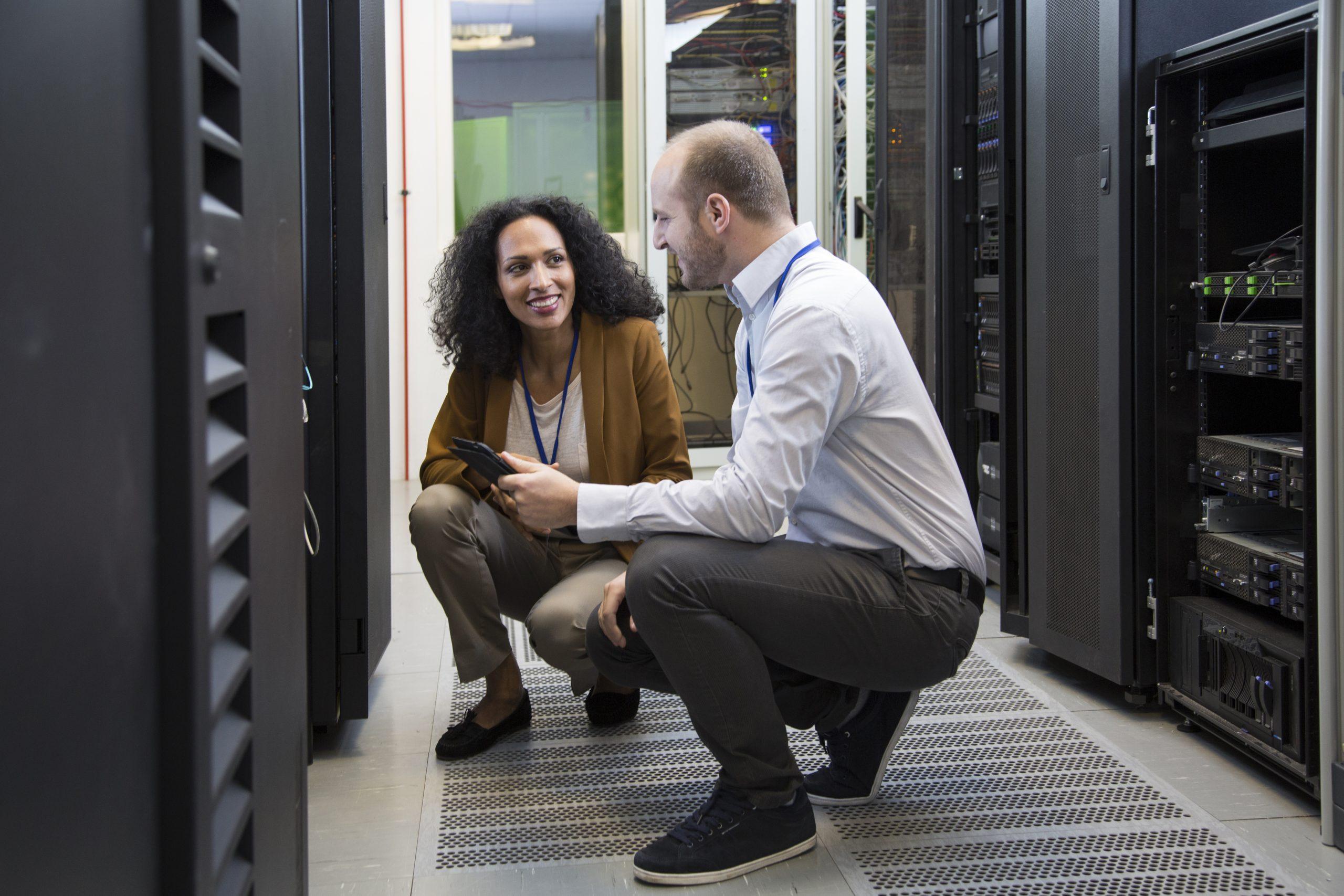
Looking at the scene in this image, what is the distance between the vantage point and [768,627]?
173cm

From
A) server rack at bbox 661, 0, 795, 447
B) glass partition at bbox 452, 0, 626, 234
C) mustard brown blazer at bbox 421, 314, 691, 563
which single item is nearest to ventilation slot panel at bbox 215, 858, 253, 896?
mustard brown blazer at bbox 421, 314, 691, 563

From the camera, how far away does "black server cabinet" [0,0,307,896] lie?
1.42 feet

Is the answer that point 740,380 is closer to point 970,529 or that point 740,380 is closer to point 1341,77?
point 970,529

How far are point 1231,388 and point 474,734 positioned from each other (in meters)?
1.60

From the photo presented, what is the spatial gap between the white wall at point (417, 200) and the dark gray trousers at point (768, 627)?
3.78m

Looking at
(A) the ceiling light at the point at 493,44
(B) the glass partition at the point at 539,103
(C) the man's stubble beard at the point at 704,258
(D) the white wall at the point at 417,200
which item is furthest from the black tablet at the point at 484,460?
(A) the ceiling light at the point at 493,44

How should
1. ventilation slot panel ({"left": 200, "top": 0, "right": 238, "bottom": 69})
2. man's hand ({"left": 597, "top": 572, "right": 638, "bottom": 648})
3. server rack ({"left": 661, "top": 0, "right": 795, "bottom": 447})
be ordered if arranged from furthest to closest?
server rack ({"left": 661, "top": 0, "right": 795, "bottom": 447}), man's hand ({"left": 597, "top": 572, "right": 638, "bottom": 648}), ventilation slot panel ({"left": 200, "top": 0, "right": 238, "bottom": 69})

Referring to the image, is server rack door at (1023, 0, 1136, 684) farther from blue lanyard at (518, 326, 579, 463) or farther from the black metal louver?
the black metal louver

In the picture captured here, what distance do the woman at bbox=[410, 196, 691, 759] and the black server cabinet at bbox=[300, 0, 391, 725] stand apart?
140mm

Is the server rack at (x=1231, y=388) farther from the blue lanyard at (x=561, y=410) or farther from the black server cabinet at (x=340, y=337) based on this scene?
the black server cabinet at (x=340, y=337)

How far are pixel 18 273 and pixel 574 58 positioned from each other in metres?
5.53

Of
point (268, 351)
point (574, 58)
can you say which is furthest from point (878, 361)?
point (574, 58)

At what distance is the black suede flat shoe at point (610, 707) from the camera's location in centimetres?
237

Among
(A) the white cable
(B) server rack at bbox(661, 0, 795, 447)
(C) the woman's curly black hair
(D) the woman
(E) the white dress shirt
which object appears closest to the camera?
(E) the white dress shirt
